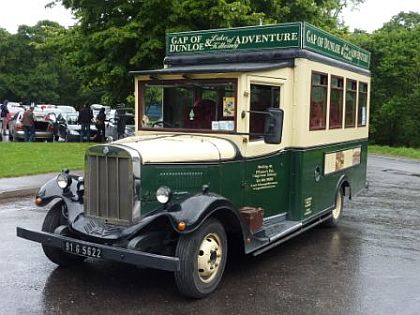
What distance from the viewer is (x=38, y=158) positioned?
16391mm

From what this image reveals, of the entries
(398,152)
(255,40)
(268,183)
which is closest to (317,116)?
(255,40)

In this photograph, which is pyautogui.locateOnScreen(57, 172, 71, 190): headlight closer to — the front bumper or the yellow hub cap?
the front bumper

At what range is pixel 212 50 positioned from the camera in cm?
782

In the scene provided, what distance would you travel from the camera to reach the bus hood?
5624 millimetres

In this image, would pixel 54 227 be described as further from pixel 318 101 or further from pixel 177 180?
pixel 318 101

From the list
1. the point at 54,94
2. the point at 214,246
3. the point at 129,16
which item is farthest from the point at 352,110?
the point at 54,94

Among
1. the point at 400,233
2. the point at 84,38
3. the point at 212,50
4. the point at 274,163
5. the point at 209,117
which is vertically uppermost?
the point at 84,38

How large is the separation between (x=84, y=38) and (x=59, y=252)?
14.9m

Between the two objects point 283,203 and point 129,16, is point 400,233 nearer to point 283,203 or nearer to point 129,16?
point 283,203

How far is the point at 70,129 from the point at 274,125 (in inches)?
776

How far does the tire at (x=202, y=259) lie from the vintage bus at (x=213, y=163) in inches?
0.4

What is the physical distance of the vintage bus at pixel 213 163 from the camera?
17.9 ft

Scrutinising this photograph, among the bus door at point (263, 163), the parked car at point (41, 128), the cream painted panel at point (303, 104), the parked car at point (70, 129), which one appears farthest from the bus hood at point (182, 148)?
the parked car at point (41, 128)

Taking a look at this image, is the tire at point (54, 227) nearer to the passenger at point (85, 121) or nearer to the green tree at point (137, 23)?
the green tree at point (137, 23)
